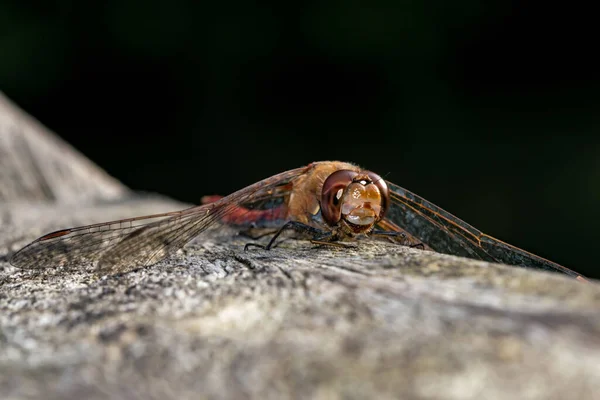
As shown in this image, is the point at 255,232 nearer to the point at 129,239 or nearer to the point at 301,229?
the point at 301,229

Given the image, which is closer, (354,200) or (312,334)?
(312,334)

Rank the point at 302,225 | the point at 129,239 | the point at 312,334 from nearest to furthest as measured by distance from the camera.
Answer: the point at 312,334
the point at 129,239
the point at 302,225

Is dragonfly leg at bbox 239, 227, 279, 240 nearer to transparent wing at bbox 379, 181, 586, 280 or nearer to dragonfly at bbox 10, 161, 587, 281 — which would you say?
dragonfly at bbox 10, 161, 587, 281

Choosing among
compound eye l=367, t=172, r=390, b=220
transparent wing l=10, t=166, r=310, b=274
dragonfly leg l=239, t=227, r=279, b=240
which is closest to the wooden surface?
transparent wing l=10, t=166, r=310, b=274

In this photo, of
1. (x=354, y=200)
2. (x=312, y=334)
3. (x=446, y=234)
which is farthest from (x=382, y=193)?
(x=312, y=334)

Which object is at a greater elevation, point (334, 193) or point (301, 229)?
point (334, 193)

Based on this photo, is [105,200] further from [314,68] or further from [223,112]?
[314,68]

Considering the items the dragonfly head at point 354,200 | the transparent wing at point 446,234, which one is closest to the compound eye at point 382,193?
the dragonfly head at point 354,200
